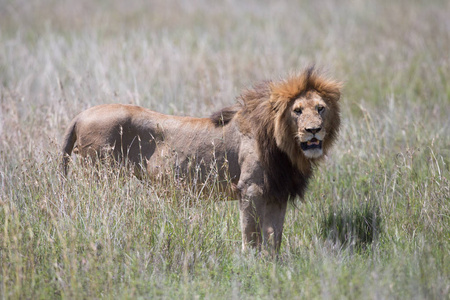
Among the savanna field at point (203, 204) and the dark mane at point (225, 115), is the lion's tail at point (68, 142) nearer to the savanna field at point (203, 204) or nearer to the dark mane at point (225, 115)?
the savanna field at point (203, 204)

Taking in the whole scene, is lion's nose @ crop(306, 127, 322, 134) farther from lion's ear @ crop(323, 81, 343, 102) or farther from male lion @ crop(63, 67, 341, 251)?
lion's ear @ crop(323, 81, 343, 102)

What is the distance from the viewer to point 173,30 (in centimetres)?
1341

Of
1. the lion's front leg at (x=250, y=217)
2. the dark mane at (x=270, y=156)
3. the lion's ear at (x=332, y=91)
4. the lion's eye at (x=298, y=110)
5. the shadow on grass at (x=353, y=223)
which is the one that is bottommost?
the shadow on grass at (x=353, y=223)

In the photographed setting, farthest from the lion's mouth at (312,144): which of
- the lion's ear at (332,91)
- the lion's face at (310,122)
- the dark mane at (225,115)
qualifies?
the dark mane at (225,115)

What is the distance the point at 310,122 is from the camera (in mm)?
4242

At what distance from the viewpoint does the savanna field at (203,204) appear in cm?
379

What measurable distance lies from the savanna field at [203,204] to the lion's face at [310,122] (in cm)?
46

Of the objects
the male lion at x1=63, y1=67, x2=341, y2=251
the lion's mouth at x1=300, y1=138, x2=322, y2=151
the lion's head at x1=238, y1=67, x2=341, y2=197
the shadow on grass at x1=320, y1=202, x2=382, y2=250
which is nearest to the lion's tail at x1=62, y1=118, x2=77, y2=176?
the male lion at x1=63, y1=67, x2=341, y2=251

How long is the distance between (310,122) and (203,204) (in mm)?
1182

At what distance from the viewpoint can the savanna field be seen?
12.4ft

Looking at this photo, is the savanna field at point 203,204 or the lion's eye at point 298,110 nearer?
the savanna field at point 203,204

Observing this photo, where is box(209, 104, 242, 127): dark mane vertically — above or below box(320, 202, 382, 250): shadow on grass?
above

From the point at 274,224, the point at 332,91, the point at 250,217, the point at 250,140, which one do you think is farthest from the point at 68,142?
the point at 332,91

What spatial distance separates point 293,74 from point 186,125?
3.49 feet
